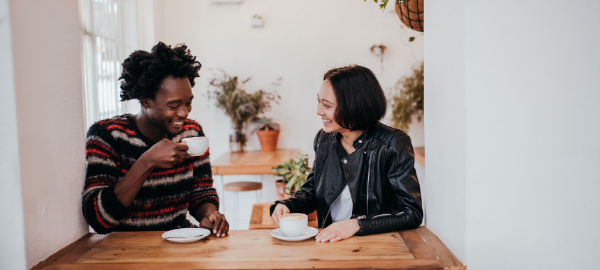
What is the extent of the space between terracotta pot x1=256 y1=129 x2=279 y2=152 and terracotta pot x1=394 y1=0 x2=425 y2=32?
2.83m

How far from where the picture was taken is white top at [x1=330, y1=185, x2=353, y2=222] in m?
1.55

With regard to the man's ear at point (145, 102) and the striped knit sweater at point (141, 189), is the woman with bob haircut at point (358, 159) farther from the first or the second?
the man's ear at point (145, 102)

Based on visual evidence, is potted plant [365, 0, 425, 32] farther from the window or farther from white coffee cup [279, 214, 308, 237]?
the window

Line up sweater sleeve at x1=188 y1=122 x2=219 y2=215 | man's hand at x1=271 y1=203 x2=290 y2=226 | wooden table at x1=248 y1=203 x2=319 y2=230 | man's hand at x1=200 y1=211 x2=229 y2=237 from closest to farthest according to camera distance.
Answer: man's hand at x1=200 y1=211 x2=229 y2=237, man's hand at x1=271 y1=203 x2=290 y2=226, sweater sleeve at x1=188 y1=122 x2=219 y2=215, wooden table at x1=248 y1=203 x2=319 y2=230

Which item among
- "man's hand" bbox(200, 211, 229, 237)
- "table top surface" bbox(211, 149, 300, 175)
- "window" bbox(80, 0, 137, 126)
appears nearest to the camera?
"man's hand" bbox(200, 211, 229, 237)

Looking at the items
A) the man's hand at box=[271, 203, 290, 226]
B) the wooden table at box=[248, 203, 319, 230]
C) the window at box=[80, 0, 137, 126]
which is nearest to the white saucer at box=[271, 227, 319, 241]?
the man's hand at box=[271, 203, 290, 226]

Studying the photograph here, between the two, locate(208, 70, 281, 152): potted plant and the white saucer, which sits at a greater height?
locate(208, 70, 281, 152): potted plant

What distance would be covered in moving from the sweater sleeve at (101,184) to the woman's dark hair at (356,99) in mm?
830

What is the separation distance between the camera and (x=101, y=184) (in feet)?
4.37

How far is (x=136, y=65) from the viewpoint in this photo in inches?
63.0

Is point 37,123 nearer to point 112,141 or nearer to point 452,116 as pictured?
point 112,141

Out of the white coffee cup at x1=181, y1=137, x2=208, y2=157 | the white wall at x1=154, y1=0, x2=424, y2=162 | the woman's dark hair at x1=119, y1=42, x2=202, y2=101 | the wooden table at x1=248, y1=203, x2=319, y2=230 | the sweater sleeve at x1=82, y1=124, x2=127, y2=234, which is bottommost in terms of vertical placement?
the wooden table at x1=248, y1=203, x2=319, y2=230

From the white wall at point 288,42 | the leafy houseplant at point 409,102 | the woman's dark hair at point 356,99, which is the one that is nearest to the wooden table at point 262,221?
the woman's dark hair at point 356,99

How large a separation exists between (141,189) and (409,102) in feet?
10.5
